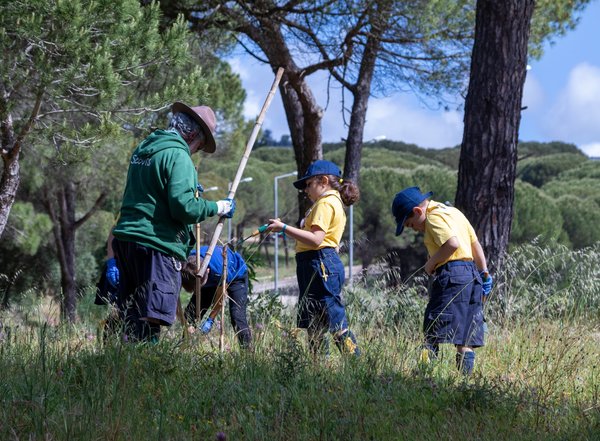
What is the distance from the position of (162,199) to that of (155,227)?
0.15m

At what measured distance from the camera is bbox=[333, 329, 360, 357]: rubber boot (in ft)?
15.6

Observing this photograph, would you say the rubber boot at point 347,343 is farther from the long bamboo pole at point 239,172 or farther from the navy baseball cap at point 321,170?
the navy baseball cap at point 321,170

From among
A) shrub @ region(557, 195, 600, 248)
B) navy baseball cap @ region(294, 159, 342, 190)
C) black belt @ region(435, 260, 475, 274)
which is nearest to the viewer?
black belt @ region(435, 260, 475, 274)

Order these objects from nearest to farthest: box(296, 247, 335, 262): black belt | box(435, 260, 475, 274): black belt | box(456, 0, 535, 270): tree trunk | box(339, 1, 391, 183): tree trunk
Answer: box(435, 260, 475, 274): black belt < box(296, 247, 335, 262): black belt < box(456, 0, 535, 270): tree trunk < box(339, 1, 391, 183): tree trunk

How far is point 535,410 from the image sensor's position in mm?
3643

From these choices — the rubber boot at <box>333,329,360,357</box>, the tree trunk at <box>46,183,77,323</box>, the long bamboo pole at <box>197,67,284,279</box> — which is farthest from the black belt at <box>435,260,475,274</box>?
the tree trunk at <box>46,183,77,323</box>

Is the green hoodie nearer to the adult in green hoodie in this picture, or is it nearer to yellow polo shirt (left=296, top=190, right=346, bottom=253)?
the adult in green hoodie

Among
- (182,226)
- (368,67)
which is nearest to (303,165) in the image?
(368,67)

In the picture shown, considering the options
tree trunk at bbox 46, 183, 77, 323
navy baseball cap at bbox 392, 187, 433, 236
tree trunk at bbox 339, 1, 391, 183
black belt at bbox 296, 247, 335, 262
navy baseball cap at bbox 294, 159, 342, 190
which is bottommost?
tree trunk at bbox 46, 183, 77, 323

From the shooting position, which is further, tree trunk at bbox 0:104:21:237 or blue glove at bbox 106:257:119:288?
tree trunk at bbox 0:104:21:237

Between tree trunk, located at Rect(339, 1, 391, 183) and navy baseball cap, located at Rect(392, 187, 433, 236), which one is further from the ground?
tree trunk, located at Rect(339, 1, 391, 183)

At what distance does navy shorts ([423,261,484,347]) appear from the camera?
4969mm

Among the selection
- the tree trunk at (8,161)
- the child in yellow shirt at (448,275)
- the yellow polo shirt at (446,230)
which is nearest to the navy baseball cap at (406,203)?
the child in yellow shirt at (448,275)

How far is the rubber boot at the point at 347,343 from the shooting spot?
4742 mm
